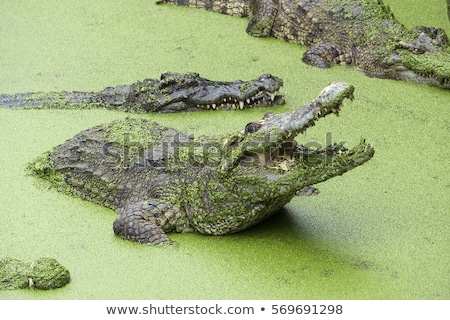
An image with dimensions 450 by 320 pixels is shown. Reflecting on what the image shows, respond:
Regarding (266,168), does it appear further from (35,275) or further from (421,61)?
(421,61)

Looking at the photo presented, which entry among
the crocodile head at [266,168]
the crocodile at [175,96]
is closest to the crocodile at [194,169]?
the crocodile head at [266,168]

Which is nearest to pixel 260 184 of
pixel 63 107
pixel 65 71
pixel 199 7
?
pixel 63 107

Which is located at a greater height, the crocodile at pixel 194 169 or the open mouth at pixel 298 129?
the open mouth at pixel 298 129

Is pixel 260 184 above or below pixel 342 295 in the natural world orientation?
above

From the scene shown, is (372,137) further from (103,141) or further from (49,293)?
(49,293)

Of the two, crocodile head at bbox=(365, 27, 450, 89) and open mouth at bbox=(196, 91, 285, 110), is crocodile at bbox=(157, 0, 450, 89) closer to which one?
crocodile head at bbox=(365, 27, 450, 89)

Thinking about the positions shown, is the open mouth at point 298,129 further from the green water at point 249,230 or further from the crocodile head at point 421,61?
the crocodile head at point 421,61
